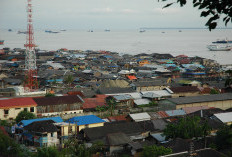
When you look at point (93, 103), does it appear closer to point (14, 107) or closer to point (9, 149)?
point (14, 107)

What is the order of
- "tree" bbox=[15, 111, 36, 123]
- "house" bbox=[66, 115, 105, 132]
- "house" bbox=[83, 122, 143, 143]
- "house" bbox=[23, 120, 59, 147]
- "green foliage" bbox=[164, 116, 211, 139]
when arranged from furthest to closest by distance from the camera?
"tree" bbox=[15, 111, 36, 123]
"house" bbox=[66, 115, 105, 132]
"house" bbox=[83, 122, 143, 143]
"house" bbox=[23, 120, 59, 147]
"green foliage" bbox=[164, 116, 211, 139]

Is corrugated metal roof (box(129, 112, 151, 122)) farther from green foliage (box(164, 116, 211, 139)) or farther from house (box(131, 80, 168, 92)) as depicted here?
house (box(131, 80, 168, 92))

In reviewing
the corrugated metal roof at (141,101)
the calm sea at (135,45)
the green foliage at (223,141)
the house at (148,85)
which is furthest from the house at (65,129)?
the calm sea at (135,45)

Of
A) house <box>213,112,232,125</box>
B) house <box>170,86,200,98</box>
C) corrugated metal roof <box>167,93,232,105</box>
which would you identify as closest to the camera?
house <box>213,112,232,125</box>

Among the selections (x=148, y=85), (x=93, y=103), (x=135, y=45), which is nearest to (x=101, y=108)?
(x=93, y=103)

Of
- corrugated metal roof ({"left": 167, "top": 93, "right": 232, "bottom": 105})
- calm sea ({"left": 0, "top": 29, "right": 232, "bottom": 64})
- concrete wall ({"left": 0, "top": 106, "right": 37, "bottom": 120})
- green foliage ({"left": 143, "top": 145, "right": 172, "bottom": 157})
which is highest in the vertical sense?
calm sea ({"left": 0, "top": 29, "right": 232, "bottom": 64})

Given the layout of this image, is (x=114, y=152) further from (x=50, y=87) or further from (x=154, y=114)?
(x=50, y=87)

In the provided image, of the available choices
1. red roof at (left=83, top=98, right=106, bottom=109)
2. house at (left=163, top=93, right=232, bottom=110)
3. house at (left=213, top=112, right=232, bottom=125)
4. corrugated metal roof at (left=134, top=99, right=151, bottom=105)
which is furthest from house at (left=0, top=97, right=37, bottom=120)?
house at (left=213, top=112, right=232, bottom=125)
